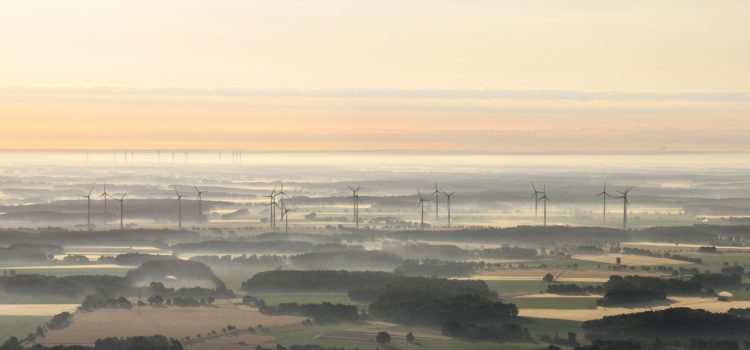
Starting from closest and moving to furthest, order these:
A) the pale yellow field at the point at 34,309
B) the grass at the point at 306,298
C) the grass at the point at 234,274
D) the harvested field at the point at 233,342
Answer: the harvested field at the point at 233,342 < the pale yellow field at the point at 34,309 < the grass at the point at 306,298 < the grass at the point at 234,274

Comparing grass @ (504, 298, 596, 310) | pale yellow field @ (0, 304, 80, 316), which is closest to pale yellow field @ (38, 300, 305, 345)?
pale yellow field @ (0, 304, 80, 316)

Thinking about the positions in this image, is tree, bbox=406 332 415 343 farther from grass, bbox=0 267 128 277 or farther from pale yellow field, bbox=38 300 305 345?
grass, bbox=0 267 128 277

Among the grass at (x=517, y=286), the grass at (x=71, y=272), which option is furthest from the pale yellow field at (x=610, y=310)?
the grass at (x=71, y=272)

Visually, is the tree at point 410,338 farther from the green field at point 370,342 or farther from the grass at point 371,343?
the grass at point 371,343

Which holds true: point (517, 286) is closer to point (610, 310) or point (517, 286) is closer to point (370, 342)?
point (610, 310)

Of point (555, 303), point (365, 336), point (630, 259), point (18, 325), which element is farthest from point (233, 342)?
point (630, 259)

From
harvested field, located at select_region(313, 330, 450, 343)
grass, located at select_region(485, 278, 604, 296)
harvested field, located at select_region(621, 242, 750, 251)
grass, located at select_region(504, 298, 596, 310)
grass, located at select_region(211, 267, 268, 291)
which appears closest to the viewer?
harvested field, located at select_region(313, 330, 450, 343)

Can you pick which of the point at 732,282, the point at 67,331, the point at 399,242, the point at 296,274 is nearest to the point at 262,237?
the point at 399,242
